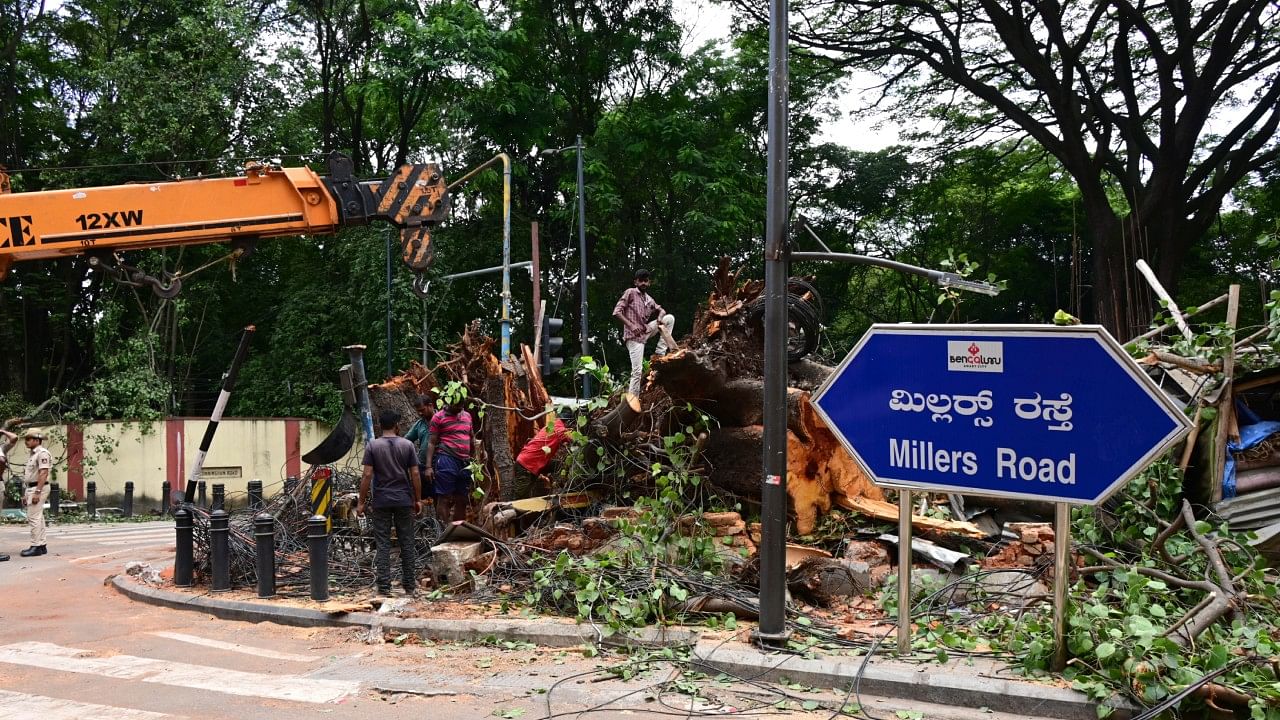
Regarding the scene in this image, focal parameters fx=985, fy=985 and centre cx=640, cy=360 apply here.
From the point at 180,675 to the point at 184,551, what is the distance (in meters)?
4.06

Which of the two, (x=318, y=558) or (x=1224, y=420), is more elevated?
(x=1224, y=420)

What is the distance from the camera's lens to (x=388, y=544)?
960cm

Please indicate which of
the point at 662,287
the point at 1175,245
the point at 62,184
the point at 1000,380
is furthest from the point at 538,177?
the point at 1000,380

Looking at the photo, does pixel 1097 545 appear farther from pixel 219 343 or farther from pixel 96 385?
pixel 219 343

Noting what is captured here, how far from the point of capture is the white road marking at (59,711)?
6203 mm

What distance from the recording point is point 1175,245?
2142 centimetres

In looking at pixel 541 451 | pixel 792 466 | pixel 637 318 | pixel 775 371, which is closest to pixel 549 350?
pixel 637 318

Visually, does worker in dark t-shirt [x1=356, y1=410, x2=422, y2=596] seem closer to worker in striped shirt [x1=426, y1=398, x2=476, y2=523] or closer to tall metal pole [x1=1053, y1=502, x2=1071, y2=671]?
worker in striped shirt [x1=426, y1=398, x2=476, y2=523]

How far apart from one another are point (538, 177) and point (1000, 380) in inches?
1040

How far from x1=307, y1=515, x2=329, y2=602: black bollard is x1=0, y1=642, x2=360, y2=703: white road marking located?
185 centimetres

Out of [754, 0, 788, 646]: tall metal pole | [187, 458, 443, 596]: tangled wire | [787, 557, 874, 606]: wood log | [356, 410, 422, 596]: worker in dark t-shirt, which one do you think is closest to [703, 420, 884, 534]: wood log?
[787, 557, 874, 606]: wood log

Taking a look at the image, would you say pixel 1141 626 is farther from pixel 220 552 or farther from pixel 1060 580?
pixel 220 552

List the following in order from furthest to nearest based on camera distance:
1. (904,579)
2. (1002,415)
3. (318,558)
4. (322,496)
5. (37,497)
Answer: (37,497) → (322,496) → (318,558) → (904,579) → (1002,415)

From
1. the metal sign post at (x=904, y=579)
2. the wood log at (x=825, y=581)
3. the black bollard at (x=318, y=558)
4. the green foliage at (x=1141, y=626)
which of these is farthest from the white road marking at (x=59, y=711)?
the green foliage at (x=1141, y=626)
